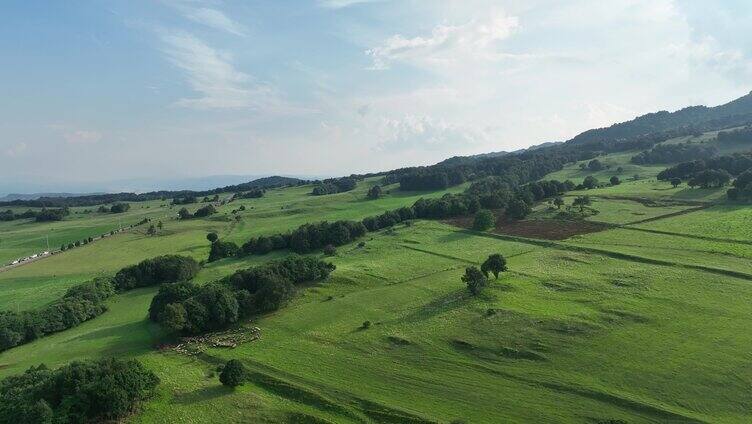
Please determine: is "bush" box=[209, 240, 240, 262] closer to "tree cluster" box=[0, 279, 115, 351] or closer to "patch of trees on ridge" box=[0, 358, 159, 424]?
"tree cluster" box=[0, 279, 115, 351]

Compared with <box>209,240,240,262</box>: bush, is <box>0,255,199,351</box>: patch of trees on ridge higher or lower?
lower

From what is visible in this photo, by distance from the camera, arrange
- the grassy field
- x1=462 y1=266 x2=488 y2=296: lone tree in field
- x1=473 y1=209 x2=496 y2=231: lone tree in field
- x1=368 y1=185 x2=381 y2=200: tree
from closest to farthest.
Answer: the grassy field, x1=462 y1=266 x2=488 y2=296: lone tree in field, x1=473 y1=209 x2=496 y2=231: lone tree in field, x1=368 y1=185 x2=381 y2=200: tree

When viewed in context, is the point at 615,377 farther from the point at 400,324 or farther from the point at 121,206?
the point at 121,206

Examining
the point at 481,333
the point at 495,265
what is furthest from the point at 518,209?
the point at 481,333

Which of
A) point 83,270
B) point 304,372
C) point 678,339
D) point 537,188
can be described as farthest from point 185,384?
point 537,188

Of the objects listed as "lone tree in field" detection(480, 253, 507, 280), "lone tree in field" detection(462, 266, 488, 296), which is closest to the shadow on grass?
"lone tree in field" detection(462, 266, 488, 296)

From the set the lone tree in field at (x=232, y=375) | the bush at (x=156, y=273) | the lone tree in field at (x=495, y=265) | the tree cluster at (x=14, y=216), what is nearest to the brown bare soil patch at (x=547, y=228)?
the lone tree in field at (x=495, y=265)

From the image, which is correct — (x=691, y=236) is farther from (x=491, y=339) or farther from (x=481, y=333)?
(x=491, y=339)
